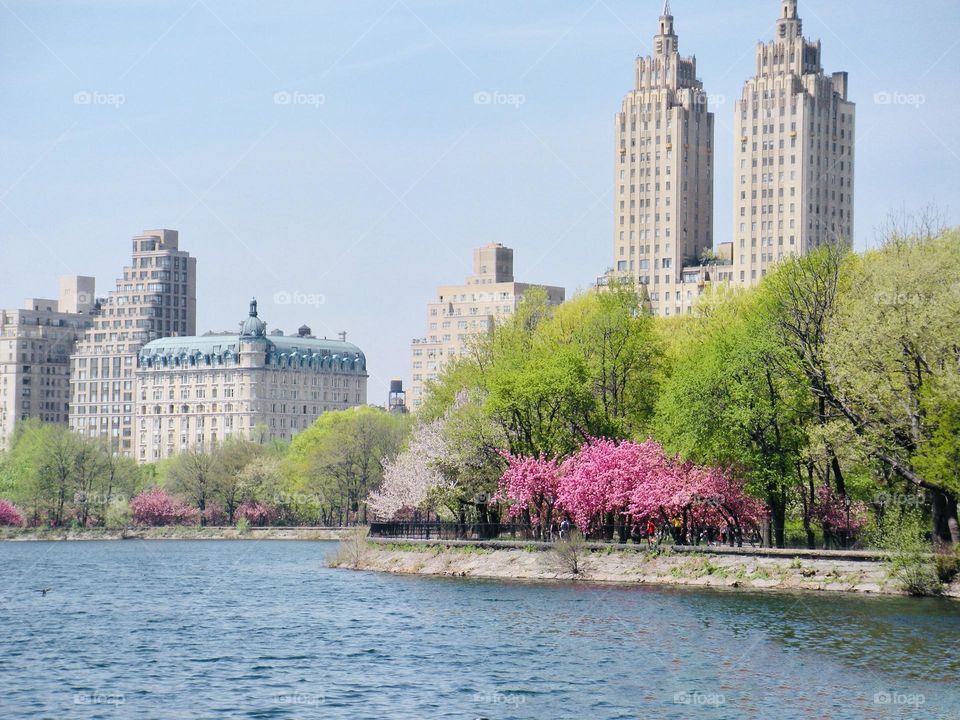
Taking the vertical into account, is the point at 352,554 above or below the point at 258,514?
above

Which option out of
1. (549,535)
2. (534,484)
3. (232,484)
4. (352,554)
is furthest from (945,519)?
(232,484)

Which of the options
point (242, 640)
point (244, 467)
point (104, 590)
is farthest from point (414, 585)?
point (244, 467)

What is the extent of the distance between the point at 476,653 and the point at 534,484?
38.9 meters

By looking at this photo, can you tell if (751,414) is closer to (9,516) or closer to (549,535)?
(549,535)

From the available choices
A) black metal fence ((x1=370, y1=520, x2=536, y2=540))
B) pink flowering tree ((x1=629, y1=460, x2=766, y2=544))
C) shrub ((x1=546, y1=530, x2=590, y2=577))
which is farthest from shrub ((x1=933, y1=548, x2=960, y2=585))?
black metal fence ((x1=370, y1=520, x2=536, y2=540))

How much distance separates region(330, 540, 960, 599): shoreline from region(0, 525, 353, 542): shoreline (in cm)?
6175

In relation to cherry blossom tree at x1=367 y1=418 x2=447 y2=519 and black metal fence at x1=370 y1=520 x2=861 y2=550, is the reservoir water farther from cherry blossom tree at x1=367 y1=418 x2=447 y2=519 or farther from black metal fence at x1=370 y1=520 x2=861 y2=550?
cherry blossom tree at x1=367 y1=418 x2=447 y2=519

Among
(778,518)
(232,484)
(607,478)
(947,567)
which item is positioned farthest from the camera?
(232,484)

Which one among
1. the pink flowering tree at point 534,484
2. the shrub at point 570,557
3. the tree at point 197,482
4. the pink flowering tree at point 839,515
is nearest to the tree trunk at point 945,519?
the pink flowering tree at point 839,515

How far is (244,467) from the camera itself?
596ft

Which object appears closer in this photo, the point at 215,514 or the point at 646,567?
the point at 646,567

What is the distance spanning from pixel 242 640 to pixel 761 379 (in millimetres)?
32761

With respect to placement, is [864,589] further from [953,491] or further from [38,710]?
[38,710]

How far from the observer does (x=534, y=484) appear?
306ft
